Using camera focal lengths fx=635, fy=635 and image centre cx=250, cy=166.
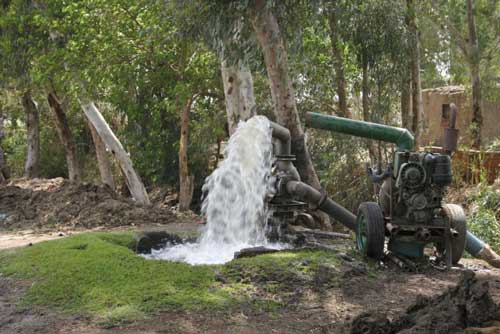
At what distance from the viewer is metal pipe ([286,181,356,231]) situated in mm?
7812

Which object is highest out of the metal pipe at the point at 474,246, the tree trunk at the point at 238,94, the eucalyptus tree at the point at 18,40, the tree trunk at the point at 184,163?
the eucalyptus tree at the point at 18,40

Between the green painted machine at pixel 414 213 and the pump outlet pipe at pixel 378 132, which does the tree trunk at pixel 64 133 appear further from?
the green painted machine at pixel 414 213

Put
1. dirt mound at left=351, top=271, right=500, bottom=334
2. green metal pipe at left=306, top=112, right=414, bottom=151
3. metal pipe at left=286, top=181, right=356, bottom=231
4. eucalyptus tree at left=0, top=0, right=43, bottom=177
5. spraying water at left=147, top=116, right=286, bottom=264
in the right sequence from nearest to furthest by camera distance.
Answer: dirt mound at left=351, top=271, right=500, bottom=334, green metal pipe at left=306, top=112, right=414, bottom=151, metal pipe at left=286, top=181, right=356, bottom=231, spraying water at left=147, top=116, right=286, bottom=264, eucalyptus tree at left=0, top=0, right=43, bottom=177

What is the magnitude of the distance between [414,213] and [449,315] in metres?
2.86

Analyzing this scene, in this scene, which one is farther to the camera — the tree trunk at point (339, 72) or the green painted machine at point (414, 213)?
the tree trunk at point (339, 72)

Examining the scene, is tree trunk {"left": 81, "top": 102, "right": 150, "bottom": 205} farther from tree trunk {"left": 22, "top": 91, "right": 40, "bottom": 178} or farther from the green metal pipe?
the green metal pipe

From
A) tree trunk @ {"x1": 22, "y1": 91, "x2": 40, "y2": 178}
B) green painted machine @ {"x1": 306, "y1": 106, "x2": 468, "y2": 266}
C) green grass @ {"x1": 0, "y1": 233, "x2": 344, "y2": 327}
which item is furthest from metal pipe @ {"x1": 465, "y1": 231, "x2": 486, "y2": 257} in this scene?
tree trunk @ {"x1": 22, "y1": 91, "x2": 40, "y2": 178}

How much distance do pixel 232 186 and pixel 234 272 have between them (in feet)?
9.21

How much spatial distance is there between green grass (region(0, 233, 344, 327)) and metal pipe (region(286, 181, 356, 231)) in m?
1.08

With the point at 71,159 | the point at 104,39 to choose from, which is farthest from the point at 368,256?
the point at 71,159

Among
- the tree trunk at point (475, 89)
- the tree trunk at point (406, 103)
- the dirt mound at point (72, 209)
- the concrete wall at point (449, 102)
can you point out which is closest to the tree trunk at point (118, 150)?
the dirt mound at point (72, 209)

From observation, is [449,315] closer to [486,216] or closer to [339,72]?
[486,216]

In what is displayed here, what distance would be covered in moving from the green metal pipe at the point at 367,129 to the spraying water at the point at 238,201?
693 millimetres

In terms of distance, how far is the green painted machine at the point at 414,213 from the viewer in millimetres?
6609
